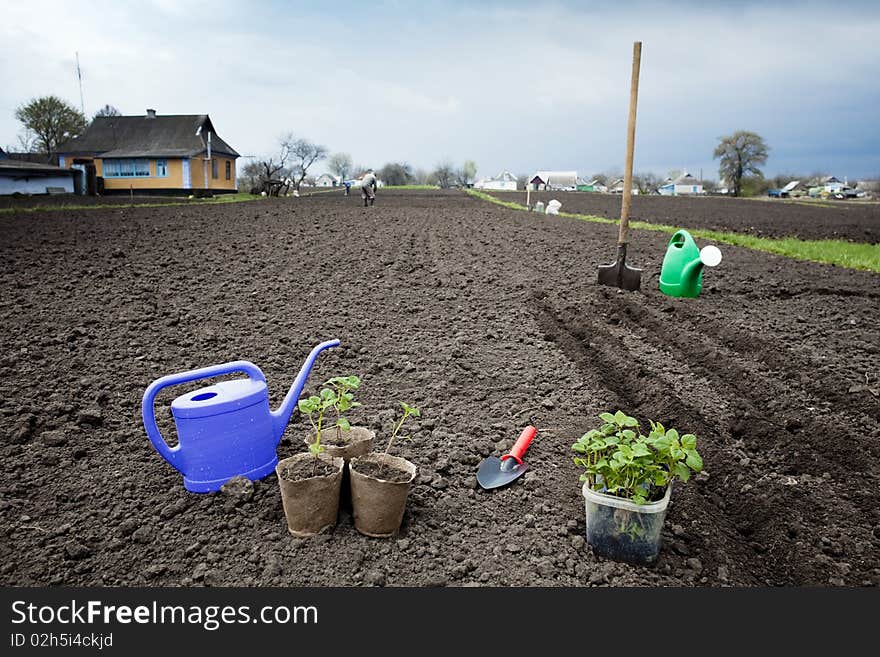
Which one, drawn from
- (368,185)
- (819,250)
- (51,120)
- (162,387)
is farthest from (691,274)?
(51,120)

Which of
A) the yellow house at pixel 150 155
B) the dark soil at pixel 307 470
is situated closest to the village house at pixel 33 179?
the yellow house at pixel 150 155

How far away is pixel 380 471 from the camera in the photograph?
2627 mm

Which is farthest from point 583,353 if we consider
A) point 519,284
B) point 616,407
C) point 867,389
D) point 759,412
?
point 519,284

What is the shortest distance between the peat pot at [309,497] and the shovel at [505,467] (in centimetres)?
79

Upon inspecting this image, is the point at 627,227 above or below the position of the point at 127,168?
below

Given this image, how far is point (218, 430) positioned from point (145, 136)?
38.8 meters

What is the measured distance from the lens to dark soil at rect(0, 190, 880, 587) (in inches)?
96.3

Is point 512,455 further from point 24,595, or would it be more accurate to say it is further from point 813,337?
point 813,337

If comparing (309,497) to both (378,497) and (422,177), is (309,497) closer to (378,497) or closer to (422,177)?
(378,497)

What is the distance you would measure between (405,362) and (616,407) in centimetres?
169

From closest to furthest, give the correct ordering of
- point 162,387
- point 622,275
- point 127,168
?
point 162,387, point 622,275, point 127,168

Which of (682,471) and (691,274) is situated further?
(691,274)

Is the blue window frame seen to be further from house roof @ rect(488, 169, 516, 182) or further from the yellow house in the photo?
house roof @ rect(488, 169, 516, 182)

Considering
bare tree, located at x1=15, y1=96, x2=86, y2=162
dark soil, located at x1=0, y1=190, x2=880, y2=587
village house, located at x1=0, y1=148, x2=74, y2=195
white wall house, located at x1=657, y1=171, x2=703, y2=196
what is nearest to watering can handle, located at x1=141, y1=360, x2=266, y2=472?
dark soil, located at x1=0, y1=190, x2=880, y2=587
